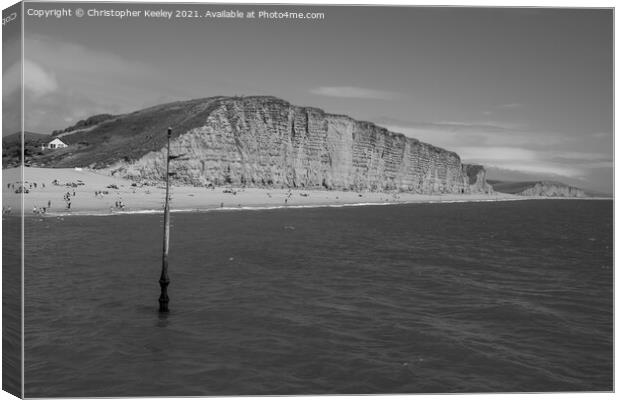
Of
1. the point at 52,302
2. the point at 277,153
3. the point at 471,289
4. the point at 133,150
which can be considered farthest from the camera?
the point at 277,153

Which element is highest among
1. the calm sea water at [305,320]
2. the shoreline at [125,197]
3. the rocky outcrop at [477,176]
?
the rocky outcrop at [477,176]

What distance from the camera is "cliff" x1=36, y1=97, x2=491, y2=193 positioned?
2781 inches

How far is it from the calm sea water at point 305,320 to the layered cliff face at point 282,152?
35080 millimetres

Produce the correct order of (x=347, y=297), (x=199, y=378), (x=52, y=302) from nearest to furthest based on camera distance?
(x=199, y=378) < (x=52, y=302) < (x=347, y=297)

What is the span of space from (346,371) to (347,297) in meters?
7.20

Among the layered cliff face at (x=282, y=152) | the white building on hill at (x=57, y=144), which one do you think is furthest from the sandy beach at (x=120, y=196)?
the white building on hill at (x=57, y=144)

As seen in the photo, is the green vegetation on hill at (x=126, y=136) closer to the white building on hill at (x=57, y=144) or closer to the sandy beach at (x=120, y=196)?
the white building on hill at (x=57, y=144)

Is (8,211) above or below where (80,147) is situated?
below

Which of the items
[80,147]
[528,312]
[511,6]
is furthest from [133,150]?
[511,6]

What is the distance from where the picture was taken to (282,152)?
8338cm

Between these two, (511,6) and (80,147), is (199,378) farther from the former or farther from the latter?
(80,147)

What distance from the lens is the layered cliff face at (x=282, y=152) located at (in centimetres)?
7062

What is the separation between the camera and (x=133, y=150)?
2803 inches

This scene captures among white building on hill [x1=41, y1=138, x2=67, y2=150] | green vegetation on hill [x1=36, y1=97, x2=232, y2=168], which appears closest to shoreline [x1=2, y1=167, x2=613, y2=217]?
green vegetation on hill [x1=36, y1=97, x2=232, y2=168]
